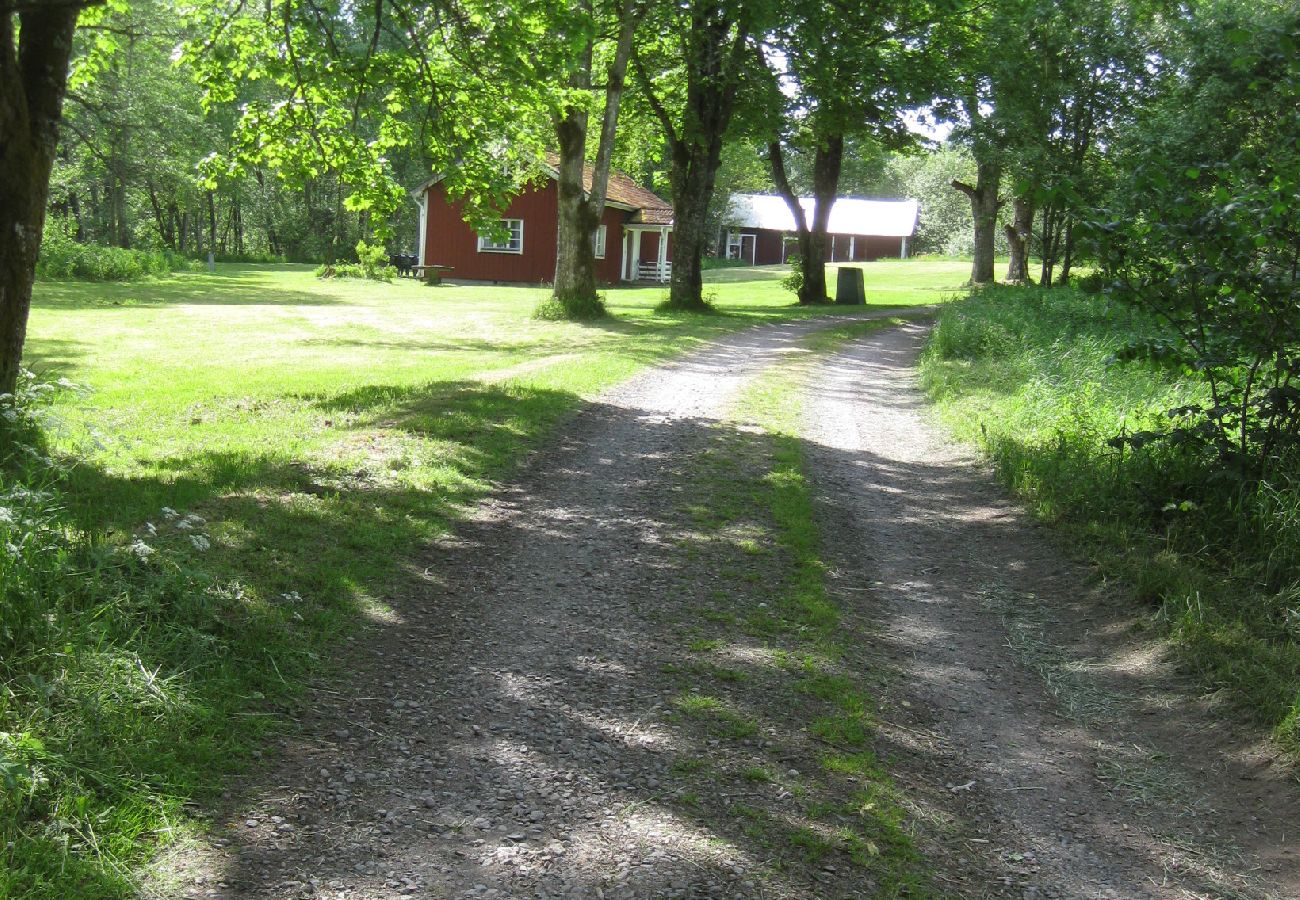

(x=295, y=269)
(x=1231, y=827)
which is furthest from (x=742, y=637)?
(x=295, y=269)

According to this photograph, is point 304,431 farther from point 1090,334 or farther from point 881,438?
point 1090,334

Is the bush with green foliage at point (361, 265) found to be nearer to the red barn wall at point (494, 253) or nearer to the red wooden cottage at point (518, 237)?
the red wooden cottage at point (518, 237)

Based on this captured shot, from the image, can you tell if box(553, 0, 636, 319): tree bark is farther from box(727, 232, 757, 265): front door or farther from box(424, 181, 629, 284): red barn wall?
box(727, 232, 757, 265): front door

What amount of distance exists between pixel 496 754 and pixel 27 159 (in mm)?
6395

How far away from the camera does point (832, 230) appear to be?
76188mm

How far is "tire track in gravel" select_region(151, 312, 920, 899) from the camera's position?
Result: 137 inches

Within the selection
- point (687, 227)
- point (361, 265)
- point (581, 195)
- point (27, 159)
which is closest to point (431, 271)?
point (687, 227)

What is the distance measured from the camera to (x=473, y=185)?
1272 cm

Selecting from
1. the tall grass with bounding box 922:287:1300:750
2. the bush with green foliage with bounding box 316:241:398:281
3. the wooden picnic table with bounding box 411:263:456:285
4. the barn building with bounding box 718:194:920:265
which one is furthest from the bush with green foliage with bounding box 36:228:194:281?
A: the barn building with bounding box 718:194:920:265

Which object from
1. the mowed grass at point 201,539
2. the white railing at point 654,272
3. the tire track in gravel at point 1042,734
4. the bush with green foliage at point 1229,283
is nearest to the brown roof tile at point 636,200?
the white railing at point 654,272

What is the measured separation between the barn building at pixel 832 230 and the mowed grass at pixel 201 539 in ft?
185

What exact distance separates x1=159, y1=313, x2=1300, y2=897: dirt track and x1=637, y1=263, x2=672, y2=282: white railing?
41.7 meters

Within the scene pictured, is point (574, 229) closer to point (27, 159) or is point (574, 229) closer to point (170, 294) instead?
point (170, 294)

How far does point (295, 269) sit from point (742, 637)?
49739 millimetres
